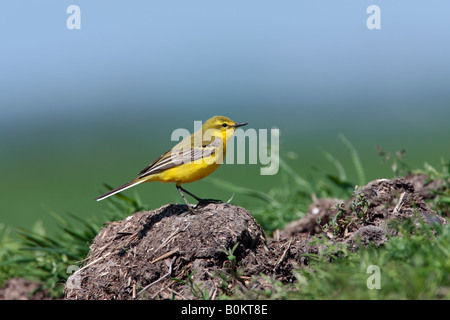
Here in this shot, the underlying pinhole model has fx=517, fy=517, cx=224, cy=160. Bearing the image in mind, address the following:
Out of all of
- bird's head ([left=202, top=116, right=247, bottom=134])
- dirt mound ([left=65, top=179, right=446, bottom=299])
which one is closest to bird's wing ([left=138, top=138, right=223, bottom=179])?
bird's head ([left=202, top=116, right=247, bottom=134])

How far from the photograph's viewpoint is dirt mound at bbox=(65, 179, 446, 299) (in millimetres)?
4812

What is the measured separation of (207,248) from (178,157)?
1.65 m

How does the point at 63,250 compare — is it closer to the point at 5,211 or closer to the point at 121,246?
the point at 121,246

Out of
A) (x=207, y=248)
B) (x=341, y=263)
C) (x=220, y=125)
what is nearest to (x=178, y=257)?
(x=207, y=248)

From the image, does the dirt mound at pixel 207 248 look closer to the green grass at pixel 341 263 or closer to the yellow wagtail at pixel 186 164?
the green grass at pixel 341 263

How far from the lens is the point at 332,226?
545 centimetres

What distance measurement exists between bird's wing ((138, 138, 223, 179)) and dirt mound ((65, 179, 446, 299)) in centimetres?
67

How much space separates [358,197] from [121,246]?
253 centimetres

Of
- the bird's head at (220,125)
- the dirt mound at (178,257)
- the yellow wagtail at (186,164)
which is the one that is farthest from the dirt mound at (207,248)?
the bird's head at (220,125)

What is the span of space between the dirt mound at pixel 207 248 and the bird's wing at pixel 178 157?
67 cm

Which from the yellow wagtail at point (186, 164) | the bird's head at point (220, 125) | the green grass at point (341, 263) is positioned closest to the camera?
the green grass at point (341, 263)

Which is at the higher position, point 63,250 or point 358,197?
point 358,197

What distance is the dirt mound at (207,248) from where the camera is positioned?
4.81 metres
